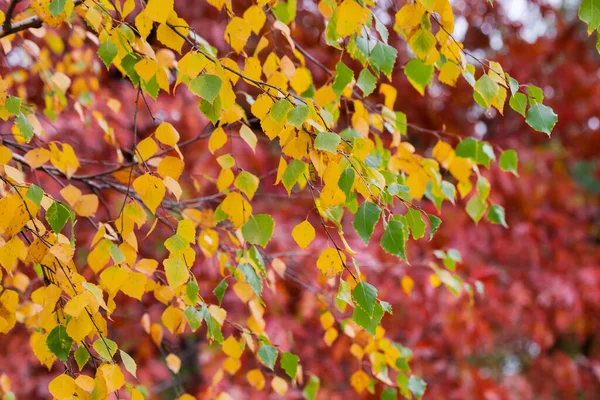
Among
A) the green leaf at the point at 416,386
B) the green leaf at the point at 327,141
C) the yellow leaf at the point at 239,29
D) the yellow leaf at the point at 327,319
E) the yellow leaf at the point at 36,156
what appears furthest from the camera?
the yellow leaf at the point at 327,319

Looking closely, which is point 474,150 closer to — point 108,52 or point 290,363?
point 290,363

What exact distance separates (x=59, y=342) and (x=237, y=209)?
285 millimetres

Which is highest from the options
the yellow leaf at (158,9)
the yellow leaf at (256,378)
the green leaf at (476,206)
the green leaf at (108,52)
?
the yellow leaf at (158,9)

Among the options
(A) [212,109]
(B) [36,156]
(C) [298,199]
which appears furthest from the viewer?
(C) [298,199]

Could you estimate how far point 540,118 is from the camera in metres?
0.89

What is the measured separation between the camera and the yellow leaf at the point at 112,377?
769 mm

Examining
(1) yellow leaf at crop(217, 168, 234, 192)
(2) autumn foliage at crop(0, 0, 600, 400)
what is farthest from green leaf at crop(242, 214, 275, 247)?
(1) yellow leaf at crop(217, 168, 234, 192)

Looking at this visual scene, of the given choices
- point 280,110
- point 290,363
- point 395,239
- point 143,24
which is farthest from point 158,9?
point 290,363

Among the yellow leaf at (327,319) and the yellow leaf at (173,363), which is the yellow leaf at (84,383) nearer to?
the yellow leaf at (173,363)

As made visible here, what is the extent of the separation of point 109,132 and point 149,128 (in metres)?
1.17

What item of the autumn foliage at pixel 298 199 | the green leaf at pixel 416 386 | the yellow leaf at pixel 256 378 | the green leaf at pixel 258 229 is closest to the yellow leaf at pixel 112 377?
the autumn foliage at pixel 298 199

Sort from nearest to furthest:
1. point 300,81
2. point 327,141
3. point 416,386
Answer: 1. point 327,141
2. point 300,81
3. point 416,386

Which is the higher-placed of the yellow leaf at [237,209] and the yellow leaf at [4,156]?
the yellow leaf at [237,209]

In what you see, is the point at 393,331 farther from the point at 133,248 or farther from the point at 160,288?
the point at 133,248
